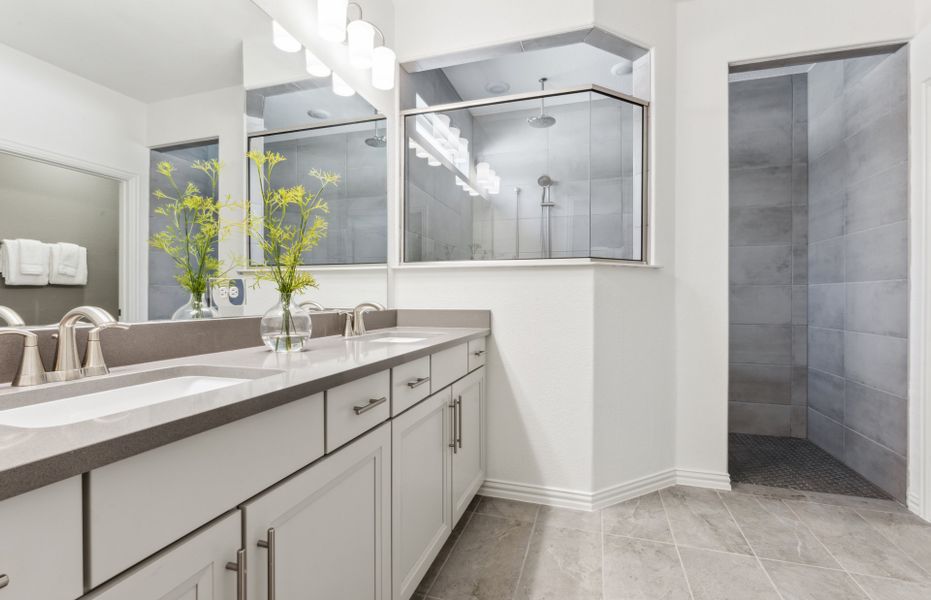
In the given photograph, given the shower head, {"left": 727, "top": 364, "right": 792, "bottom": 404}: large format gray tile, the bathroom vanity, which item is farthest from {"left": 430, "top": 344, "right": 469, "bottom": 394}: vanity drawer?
{"left": 727, "top": 364, "right": 792, "bottom": 404}: large format gray tile

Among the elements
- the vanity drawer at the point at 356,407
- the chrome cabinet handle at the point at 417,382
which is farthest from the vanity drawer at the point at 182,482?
the chrome cabinet handle at the point at 417,382

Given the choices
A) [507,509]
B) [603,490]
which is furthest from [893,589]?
[507,509]

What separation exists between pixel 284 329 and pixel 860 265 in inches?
118

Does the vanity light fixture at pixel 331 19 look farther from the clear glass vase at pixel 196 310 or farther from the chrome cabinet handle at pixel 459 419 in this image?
the chrome cabinet handle at pixel 459 419

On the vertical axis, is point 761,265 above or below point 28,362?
above

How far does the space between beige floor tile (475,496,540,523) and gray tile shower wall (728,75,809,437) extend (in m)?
2.06

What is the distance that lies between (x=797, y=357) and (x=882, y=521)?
1.46 meters

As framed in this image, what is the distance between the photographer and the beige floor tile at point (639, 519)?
1.92 m

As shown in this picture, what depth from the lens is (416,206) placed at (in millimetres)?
2543

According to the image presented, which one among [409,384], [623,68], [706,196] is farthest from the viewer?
[623,68]

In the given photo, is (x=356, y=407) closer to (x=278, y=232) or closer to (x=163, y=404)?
(x=163, y=404)

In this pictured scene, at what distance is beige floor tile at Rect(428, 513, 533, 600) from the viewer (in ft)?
5.03

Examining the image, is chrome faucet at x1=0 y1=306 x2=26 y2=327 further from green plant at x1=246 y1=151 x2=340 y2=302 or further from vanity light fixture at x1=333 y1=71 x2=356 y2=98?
vanity light fixture at x1=333 y1=71 x2=356 y2=98

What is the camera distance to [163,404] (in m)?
0.70
